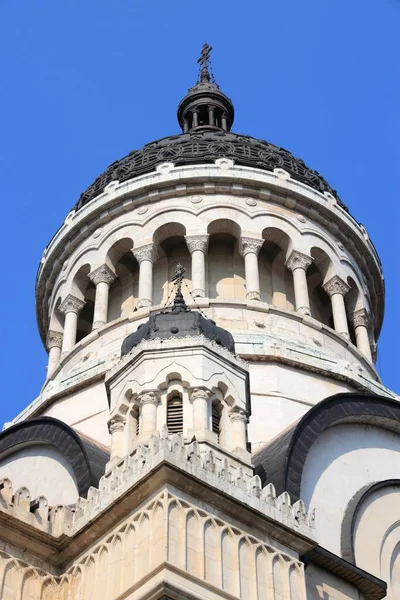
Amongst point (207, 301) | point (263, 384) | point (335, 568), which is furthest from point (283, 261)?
point (335, 568)

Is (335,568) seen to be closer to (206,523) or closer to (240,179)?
(206,523)

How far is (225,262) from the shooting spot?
3266 centimetres

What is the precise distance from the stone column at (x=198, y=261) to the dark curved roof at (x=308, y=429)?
5602 millimetres

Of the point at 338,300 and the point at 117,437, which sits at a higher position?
the point at 338,300

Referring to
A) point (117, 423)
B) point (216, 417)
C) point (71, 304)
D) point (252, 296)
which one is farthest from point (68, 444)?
point (71, 304)

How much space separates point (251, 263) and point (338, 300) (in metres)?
2.51

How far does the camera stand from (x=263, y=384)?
28.2m

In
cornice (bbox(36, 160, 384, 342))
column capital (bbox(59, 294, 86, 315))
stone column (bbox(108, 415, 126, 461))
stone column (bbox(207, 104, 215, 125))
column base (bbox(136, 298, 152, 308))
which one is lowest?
stone column (bbox(108, 415, 126, 461))

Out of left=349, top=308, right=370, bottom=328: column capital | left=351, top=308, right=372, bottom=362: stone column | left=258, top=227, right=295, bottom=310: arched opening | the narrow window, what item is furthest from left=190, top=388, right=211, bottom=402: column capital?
left=349, top=308, right=370, bottom=328: column capital

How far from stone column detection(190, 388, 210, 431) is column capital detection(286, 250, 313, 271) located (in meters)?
10.4

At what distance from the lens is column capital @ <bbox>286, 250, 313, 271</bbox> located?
106ft

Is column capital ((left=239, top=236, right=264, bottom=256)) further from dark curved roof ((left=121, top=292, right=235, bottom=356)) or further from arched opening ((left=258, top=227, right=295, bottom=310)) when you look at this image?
dark curved roof ((left=121, top=292, right=235, bottom=356))

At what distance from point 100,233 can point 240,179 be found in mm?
3788

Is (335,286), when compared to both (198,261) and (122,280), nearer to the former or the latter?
(198,261)
